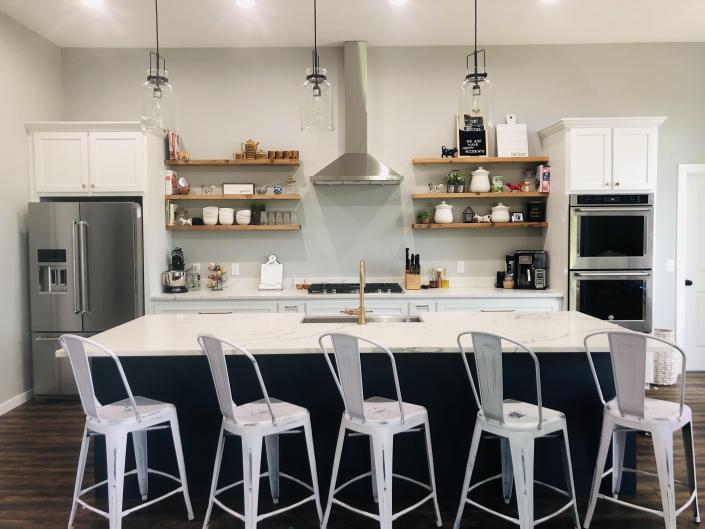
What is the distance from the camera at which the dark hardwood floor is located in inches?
108

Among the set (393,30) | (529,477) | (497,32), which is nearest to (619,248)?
(497,32)

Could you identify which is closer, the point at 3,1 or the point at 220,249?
the point at 3,1

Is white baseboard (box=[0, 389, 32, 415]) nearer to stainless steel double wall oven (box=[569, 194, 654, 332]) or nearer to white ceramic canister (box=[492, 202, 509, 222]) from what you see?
white ceramic canister (box=[492, 202, 509, 222])

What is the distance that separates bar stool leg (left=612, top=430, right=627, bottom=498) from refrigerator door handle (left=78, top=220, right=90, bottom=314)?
389 cm

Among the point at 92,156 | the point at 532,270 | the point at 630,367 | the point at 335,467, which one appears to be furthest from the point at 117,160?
the point at 630,367

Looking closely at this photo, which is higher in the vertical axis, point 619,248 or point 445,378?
point 619,248

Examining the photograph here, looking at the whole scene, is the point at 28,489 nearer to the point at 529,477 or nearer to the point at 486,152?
the point at 529,477

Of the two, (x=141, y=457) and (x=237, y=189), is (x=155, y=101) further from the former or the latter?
(x=237, y=189)

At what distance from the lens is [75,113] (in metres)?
5.55

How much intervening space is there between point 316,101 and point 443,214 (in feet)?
8.59

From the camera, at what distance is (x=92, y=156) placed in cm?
494

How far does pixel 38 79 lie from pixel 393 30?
305 cm

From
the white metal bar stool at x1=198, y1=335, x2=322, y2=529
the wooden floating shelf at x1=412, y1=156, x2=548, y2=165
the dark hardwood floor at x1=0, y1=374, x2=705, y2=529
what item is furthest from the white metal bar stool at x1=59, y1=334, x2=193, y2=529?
the wooden floating shelf at x1=412, y1=156, x2=548, y2=165

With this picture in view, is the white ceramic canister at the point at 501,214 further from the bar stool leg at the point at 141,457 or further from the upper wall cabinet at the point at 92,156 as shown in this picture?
the bar stool leg at the point at 141,457
